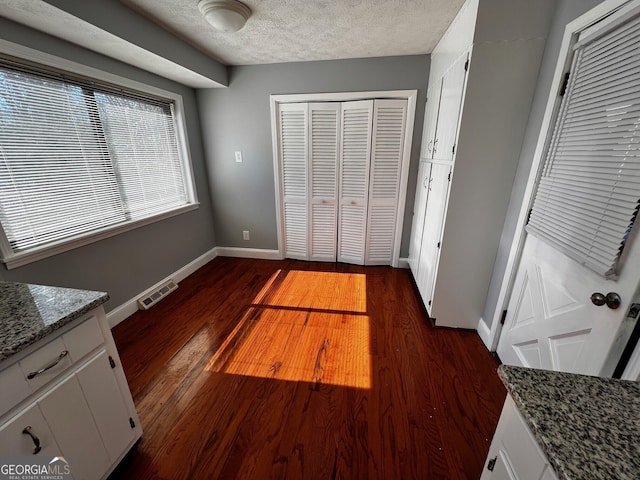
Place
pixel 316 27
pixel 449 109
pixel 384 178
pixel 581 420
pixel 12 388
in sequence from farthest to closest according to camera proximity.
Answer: pixel 384 178
pixel 316 27
pixel 449 109
pixel 12 388
pixel 581 420

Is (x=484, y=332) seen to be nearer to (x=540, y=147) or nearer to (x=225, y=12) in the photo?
(x=540, y=147)

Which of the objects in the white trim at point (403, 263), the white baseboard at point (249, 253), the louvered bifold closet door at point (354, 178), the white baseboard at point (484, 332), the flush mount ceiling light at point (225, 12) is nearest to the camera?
the flush mount ceiling light at point (225, 12)

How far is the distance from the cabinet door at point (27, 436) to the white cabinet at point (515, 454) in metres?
1.46

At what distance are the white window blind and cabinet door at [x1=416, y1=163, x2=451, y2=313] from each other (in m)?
0.67

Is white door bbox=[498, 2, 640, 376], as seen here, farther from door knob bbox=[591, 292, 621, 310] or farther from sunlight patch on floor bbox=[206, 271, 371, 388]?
sunlight patch on floor bbox=[206, 271, 371, 388]

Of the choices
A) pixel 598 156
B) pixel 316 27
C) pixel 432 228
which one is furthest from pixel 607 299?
pixel 316 27

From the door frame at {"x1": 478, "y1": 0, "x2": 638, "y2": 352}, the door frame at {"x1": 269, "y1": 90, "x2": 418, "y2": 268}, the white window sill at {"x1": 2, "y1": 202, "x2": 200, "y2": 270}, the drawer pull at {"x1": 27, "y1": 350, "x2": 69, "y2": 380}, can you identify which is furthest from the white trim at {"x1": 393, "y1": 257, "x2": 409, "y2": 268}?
the drawer pull at {"x1": 27, "y1": 350, "x2": 69, "y2": 380}

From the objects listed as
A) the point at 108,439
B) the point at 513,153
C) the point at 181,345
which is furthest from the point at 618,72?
the point at 181,345

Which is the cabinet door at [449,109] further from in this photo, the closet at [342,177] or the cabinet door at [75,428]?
the cabinet door at [75,428]

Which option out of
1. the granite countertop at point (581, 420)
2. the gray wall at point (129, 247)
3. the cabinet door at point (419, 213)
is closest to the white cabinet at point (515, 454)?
the granite countertop at point (581, 420)

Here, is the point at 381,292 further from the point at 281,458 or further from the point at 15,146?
the point at 15,146

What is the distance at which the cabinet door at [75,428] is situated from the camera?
0.89 meters

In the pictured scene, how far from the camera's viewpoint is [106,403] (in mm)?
1074

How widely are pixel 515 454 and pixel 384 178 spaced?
2.64 meters
